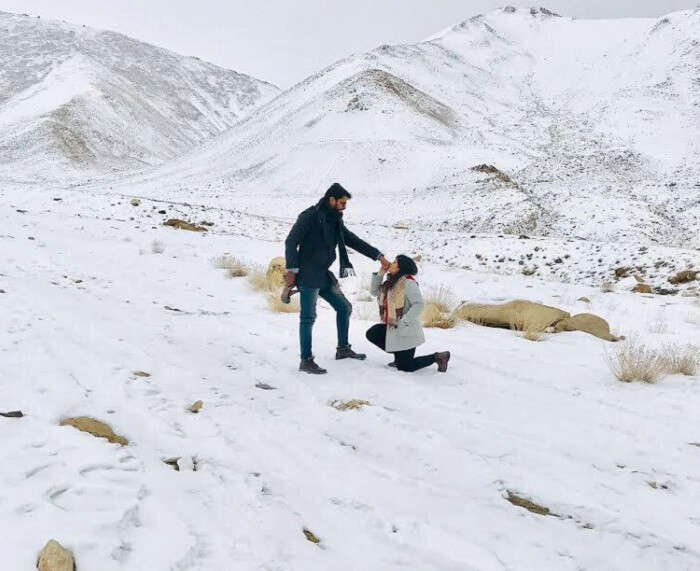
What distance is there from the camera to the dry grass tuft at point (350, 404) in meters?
4.21

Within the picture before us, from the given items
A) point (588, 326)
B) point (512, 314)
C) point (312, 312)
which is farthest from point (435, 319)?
point (312, 312)

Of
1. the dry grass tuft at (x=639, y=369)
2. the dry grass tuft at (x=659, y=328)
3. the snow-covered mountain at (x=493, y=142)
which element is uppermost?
the snow-covered mountain at (x=493, y=142)

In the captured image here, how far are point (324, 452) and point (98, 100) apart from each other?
244 ft

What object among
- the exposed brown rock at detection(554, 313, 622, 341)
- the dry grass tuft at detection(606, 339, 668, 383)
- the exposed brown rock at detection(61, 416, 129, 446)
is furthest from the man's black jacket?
the exposed brown rock at detection(554, 313, 622, 341)

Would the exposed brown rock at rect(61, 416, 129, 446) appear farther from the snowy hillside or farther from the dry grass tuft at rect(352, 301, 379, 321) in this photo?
the dry grass tuft at rect(352, 301, 379, 321)

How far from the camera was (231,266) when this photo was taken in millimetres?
11336

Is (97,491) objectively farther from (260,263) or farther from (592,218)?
(592,218)

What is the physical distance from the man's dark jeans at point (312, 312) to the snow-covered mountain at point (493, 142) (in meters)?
15.1

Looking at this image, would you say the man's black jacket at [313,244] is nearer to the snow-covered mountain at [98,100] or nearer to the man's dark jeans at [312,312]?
the man's dark jeans at [312,312]

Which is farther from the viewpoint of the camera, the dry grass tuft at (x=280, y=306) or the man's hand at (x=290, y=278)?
the dry grass tuft at (x=280, y=306)

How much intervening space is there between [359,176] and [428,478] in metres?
33.4

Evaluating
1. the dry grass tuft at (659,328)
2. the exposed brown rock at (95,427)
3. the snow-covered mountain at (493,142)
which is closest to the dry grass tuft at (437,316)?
the dry grass tuft at (659,328)

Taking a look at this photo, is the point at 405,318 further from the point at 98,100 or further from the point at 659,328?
the point at 98,100

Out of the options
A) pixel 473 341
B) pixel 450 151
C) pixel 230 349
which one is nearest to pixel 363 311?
pixel 473 341
